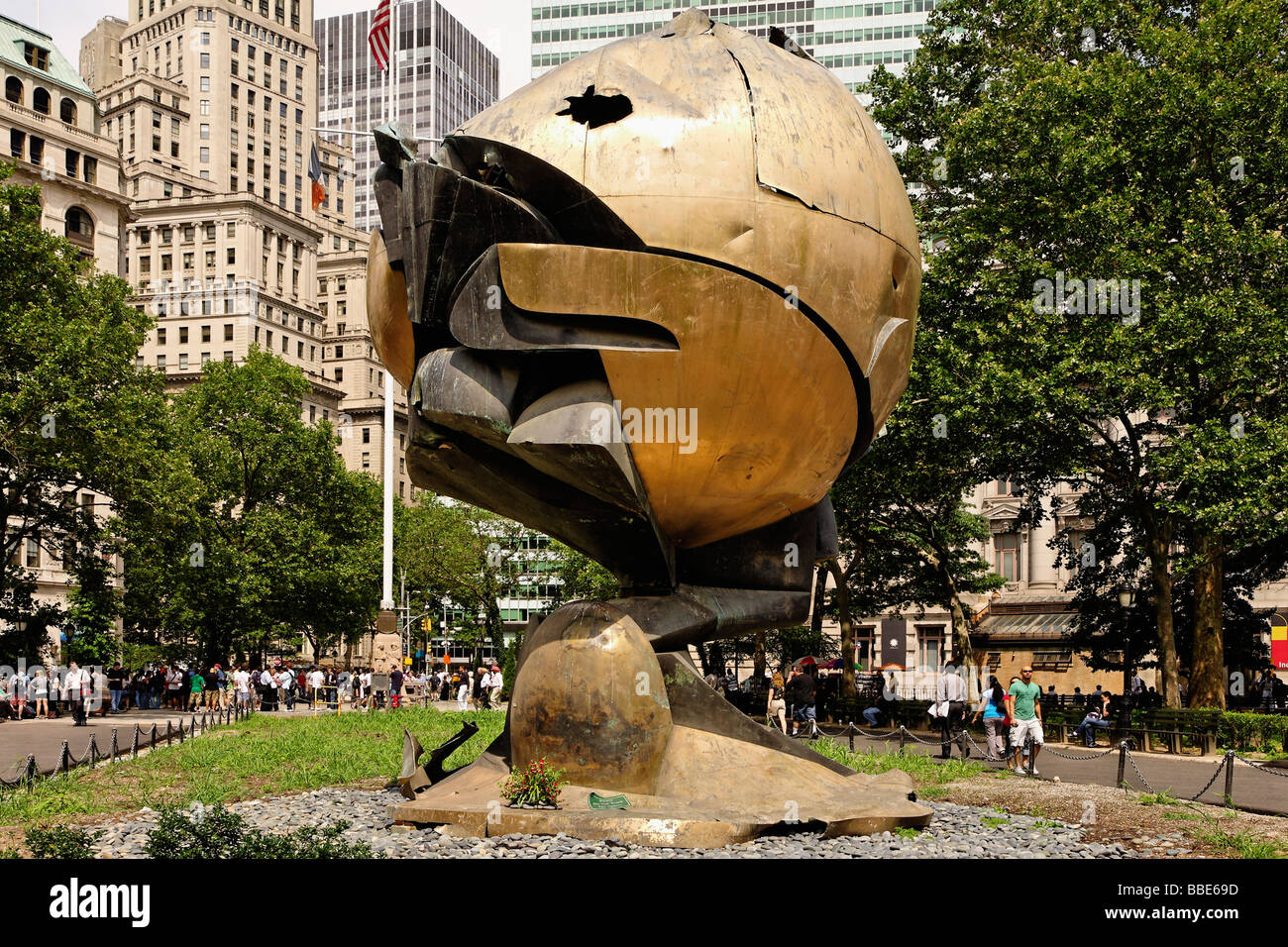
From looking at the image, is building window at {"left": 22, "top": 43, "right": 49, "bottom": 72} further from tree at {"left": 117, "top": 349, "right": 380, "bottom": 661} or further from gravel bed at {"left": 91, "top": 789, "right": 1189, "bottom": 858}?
gravel bed at {"left": 91, "top": 789, "right": 1189, "bottom": 858}

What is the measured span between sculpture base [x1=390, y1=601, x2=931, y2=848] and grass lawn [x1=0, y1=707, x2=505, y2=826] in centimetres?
308

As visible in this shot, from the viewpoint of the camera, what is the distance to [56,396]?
3288 cm

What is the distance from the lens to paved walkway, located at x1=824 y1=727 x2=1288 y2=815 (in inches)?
619

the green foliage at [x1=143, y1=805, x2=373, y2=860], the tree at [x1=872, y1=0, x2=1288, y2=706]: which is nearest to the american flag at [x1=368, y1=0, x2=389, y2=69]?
the tree at [x1=872, y1=0, x2=1288, y2=706]

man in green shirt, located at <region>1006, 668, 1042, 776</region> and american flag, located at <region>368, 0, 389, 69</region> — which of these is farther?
american flag, located at <region>368, 0, 389, 69</region>

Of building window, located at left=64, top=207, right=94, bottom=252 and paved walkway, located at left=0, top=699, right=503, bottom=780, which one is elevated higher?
building window, located at left=64, top=207, right=94, bottom=252

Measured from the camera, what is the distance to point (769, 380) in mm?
10453

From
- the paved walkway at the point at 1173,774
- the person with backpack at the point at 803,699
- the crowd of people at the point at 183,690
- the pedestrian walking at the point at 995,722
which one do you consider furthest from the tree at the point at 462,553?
the pedestrian walking at the point at 995,722

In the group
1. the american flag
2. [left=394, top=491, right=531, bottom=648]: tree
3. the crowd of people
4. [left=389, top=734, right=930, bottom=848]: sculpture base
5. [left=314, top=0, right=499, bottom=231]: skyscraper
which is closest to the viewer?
[left=389, top=734, right=930, bottom=848]: sculpture base

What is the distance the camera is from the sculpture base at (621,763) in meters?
10.7

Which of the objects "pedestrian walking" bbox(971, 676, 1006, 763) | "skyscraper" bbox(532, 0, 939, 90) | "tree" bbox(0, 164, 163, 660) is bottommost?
"pedestrian walking" bbox(971, 676, 1006, 763)

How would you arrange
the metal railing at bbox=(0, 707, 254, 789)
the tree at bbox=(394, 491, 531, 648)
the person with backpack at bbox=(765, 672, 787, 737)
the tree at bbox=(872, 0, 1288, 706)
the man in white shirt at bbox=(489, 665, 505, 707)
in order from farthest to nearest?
the tree at bbox=(394, 491, 531, 648), the man in white shirt at bbox=(489, 665, 505, 707), the person with backpack at bbox=(765, 672, 787, 737), the tree at bbox=(872, 0, 1288, 706), the metal railing at bbox=(0, 707, 254, 789)

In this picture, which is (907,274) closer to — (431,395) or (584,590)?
(431,395)

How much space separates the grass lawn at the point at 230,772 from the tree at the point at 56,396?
11612 mm
